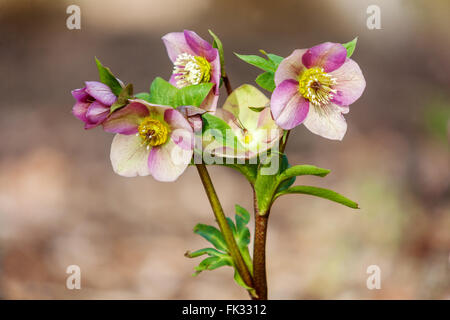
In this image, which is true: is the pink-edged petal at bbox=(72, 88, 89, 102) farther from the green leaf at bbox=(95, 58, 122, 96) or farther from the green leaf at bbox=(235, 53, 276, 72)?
the green leaf at bbox=(235, 53, 276, 72)

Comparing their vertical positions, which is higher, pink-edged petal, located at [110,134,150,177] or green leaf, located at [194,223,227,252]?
pink-edged petal, located at [110,134,150,177]

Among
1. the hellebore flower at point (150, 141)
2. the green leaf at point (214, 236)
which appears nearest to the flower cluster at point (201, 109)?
the hellebore flower at point (150, 141)

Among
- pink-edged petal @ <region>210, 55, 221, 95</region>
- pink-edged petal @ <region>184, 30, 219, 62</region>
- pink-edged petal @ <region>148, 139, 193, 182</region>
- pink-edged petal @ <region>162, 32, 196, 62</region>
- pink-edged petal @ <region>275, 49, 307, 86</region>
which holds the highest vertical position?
pink-edged petal @ <region>162, 32, 196, 62</region>

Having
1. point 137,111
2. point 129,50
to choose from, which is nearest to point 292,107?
point 137,111

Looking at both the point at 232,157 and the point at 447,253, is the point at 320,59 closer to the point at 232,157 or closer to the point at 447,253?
the point at 232,157

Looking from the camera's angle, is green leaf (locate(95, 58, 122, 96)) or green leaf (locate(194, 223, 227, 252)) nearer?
green leaf (locate(95, 58, 122, 96))

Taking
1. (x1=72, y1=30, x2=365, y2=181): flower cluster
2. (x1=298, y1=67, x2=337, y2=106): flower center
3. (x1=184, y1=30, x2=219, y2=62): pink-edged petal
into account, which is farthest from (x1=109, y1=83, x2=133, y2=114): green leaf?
(x1=298, y1=67, x2=337, y2=106): flower center
